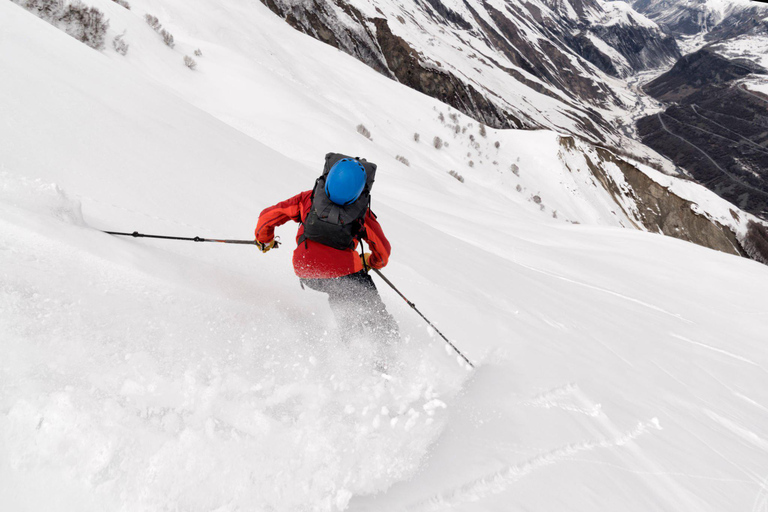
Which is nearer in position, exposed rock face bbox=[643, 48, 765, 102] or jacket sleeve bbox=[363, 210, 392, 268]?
jacket sleeve bbox=[363, 210, 392, 268]

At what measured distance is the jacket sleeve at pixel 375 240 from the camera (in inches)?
111

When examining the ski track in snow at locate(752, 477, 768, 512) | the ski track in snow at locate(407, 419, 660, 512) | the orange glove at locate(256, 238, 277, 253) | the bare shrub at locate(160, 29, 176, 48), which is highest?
the bare shrub at locate(160, 29, 176, 48)

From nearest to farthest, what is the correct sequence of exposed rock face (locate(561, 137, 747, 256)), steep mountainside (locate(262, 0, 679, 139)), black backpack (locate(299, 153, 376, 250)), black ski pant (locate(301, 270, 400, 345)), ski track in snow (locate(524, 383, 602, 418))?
black backpack (locate(299, 153, 376, 250)), black ski pant (locate(301, 270, 400, 345)), ski track in snow (locate(524, 383, 602, 418)), exposed rock face (locate(561, 137, 747, 256)), steep mountainside (locate(262, 0, 679, 139))

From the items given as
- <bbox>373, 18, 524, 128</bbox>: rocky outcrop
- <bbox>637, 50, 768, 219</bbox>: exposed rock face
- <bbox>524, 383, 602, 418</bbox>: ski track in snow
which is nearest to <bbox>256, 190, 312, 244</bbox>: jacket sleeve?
<bbox>524, 383, 602, 418</bbox>: ski track in snow

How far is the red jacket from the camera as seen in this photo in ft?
9.20

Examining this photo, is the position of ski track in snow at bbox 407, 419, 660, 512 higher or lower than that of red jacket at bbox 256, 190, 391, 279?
lower

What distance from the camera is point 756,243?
41.5 m

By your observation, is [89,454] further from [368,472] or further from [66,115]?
[66,115]

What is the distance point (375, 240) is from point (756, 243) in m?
54.2

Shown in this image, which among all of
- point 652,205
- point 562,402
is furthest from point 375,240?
point 652,205

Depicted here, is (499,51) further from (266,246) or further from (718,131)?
(266,246)

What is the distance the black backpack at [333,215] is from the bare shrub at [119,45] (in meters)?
8.14

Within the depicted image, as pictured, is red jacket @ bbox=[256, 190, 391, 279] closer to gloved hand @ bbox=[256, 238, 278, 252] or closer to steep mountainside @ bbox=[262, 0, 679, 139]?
gloved hand @ bbox=[256, 238, 278, 252]

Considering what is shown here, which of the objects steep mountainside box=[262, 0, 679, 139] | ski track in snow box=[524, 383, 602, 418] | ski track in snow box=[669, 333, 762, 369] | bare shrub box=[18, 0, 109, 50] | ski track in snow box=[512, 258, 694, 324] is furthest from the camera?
steep mountainside box=[262, 0, 679, 139]
